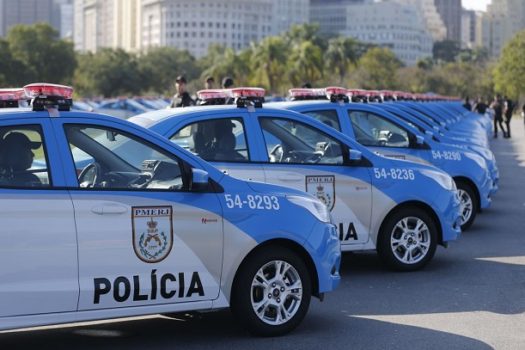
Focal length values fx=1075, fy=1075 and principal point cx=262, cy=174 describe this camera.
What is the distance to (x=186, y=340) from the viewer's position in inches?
297

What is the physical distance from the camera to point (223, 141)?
32.0 feet

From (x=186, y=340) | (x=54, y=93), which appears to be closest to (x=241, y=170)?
(x=186, y=340)

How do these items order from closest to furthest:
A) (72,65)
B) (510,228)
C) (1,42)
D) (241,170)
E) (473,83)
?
(241,170) → (510,228) → (1,42) → (72,65) → (473,83)

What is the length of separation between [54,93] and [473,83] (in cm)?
13106

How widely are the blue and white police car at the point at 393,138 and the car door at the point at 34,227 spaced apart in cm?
552

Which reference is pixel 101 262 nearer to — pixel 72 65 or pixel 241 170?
pixel 241 170

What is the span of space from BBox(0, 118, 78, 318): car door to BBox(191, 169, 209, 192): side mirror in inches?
35.2

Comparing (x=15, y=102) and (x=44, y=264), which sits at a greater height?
(x=15, y=102)

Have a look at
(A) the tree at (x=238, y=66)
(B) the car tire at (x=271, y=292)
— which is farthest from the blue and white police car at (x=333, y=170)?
(A) the tree at (x=238, y=66)

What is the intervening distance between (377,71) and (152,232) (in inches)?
4246

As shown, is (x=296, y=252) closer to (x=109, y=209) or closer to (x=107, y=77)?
(x=109, y=209)

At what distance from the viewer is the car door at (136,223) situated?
6688 mm

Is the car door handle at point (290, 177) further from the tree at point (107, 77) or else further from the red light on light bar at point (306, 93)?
the tree at point (107, 77)

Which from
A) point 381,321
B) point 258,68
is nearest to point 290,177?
point 381,321
